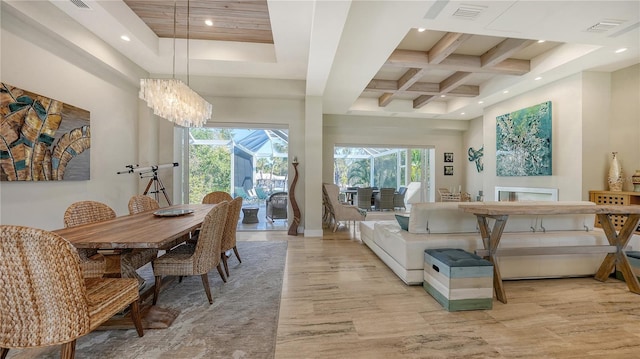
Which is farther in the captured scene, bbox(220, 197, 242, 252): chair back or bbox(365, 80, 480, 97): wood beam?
bbox(365, 80, 480, 97): wood beam

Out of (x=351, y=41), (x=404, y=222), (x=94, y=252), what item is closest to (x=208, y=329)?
(x=94, y=252)

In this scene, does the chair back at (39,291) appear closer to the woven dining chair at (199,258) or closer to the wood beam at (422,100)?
the woven dining chair at (199,258)

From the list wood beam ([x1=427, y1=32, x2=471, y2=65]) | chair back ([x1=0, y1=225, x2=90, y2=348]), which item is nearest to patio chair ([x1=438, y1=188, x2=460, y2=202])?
wood beam ([x1=427, y1=32, x2=471, y2=65])

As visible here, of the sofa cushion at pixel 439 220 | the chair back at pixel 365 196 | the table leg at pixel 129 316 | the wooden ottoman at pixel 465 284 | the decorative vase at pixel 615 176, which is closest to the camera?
the table leg at pixel 129 316

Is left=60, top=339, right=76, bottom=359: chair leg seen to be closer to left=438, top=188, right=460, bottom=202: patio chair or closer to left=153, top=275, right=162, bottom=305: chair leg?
left=153, top=275, right=162, bottom=305: chair leg

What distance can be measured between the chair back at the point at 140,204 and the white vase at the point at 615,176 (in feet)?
22.6

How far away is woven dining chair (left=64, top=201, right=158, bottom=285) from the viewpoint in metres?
1.98

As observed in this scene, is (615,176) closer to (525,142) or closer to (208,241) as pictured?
(525,142)

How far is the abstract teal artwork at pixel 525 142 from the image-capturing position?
15.1 feet

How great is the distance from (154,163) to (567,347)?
593 centimetres

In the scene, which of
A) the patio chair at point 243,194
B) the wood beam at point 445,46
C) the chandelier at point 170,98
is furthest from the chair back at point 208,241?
the patio chair at point 243,194

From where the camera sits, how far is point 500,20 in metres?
2.68

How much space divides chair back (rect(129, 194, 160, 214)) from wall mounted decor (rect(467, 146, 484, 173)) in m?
7.68

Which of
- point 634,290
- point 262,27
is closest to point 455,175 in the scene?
point 634,290
